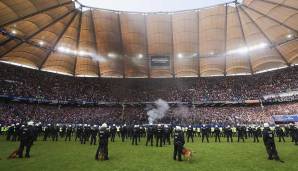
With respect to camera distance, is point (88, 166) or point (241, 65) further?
point (241, 65)

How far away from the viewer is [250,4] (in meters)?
38.8

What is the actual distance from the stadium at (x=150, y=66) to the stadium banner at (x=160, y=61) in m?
0.22

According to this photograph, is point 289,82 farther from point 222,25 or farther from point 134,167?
point 134,167

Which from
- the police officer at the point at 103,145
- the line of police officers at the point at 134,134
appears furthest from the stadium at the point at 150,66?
the police officer at the point at 103,145

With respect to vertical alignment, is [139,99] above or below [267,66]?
below

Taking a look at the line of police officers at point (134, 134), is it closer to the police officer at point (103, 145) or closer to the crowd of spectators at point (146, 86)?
the police officer at point (103, 145)

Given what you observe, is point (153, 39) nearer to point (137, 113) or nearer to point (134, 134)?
point (137, 113)

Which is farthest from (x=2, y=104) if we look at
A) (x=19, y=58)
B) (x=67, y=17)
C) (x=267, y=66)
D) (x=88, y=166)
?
(x=267, y=66)

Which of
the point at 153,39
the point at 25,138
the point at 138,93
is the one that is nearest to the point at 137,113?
the point at 138,93

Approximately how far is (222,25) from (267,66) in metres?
15.0

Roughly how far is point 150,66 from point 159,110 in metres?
11.3

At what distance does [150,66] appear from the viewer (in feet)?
168

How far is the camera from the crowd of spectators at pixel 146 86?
49031mm

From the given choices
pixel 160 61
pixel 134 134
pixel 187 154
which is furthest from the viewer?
pixel 160 61
